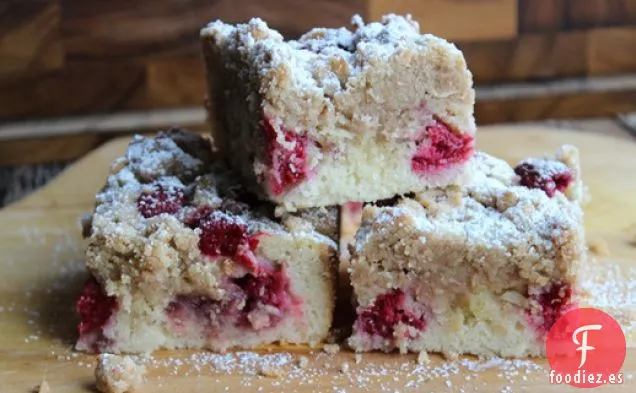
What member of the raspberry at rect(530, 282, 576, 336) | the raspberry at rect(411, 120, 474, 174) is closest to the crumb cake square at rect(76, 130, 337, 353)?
the raspberry at rect(411, 120, 474, 174)

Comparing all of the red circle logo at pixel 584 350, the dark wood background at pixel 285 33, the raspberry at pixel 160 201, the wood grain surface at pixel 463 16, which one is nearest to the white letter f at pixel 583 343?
the red circle logo at pixel 584 350

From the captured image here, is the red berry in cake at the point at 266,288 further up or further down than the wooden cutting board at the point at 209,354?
further up

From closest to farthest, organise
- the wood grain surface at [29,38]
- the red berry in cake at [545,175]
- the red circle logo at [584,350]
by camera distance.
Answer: the red circle logo at [584,350], the red berry in cake at [545,175], the wood grain surface at [29,38]

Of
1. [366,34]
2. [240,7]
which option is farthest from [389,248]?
[240,7]

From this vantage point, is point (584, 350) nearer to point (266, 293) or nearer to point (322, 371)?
point (322, 371)

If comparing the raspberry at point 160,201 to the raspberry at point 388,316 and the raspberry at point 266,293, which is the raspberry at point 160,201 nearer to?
the raspberry at point 266,293

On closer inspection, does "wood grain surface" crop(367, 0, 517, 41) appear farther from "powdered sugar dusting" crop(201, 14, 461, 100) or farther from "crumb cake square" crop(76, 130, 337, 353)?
"crumb cake square" crop(76, 130, 337, 353)

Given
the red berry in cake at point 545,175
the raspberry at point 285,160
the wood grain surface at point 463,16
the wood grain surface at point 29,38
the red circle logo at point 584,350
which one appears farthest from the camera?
the wood grain surface at point 463,16

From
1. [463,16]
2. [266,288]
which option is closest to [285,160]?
[266,288]
